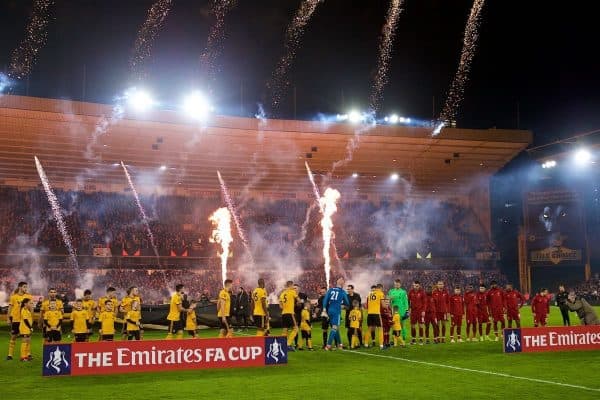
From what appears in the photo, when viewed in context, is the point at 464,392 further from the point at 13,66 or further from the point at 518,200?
the point at 518,200

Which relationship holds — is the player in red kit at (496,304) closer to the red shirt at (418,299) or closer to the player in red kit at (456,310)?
the player in red kit at (456,310)

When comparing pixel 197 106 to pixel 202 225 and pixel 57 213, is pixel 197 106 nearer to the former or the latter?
pixel 202 225

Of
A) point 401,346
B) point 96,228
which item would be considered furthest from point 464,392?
point 96,228

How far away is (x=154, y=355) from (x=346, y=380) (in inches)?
149

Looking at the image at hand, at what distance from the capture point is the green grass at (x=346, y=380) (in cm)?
1056

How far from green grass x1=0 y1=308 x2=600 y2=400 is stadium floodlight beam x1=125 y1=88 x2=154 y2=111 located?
23256 mm

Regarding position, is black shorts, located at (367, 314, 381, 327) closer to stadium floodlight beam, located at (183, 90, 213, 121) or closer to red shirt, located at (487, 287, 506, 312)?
red shirt, located at (487, 287, 506, 312)

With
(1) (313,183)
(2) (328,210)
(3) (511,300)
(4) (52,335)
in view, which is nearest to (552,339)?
(3) (511,300)

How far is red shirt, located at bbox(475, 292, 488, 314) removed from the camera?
20.1m

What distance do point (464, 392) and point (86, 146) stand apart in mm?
33797

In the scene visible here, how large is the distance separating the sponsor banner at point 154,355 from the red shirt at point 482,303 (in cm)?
877

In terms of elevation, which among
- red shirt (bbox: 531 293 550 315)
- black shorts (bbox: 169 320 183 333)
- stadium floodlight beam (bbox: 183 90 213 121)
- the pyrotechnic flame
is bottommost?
black shorts (bbox: 169 320 183 333)

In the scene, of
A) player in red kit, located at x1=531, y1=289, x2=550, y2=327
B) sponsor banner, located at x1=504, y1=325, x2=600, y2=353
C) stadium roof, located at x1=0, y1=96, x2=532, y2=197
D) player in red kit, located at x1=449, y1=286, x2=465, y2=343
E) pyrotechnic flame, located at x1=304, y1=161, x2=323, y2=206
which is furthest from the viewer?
pyrotechnic flame, located at x1=304, y1=161, x2=323, y2=206

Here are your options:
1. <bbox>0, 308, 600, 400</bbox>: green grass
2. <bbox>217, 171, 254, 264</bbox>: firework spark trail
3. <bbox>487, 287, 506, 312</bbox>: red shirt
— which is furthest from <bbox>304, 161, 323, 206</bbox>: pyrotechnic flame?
<bbox>0, 308, 600, 400</bbox>: green grass
